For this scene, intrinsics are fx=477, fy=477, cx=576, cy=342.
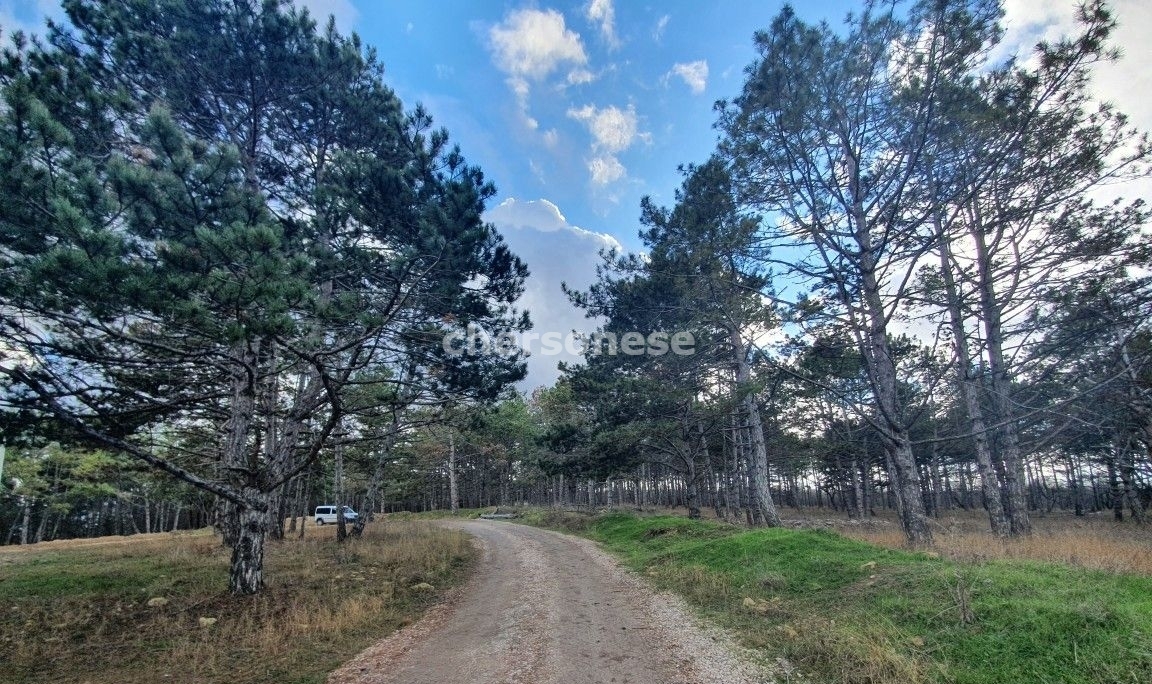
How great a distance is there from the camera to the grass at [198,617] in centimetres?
519

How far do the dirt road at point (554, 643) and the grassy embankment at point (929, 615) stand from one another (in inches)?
27.3

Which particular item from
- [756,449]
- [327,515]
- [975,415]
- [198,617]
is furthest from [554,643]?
[327,515]

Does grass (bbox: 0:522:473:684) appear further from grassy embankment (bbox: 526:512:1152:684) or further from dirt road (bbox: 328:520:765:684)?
grassy embankment (bbox: 526:512:1152:684)

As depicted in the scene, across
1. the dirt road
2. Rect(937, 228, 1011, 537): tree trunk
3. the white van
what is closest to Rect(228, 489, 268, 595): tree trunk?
the dirt road

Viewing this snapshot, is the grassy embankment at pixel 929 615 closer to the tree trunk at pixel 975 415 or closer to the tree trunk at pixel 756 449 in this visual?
the tree trunk at pixel 975 415

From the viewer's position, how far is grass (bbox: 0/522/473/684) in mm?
5188

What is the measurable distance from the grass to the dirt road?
61 cm

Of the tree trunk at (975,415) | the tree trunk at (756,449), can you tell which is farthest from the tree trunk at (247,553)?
the tree trunk at (975,415)

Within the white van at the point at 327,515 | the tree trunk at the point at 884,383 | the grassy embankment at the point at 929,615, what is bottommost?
the white van at the point at 327,515

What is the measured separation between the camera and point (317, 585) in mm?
8953

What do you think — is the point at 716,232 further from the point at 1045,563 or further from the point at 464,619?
the point at 464,619

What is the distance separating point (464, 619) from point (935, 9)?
39.9ft

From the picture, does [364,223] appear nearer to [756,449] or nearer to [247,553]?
[247,553]

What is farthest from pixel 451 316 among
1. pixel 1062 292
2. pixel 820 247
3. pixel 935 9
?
pixel 1062 292
